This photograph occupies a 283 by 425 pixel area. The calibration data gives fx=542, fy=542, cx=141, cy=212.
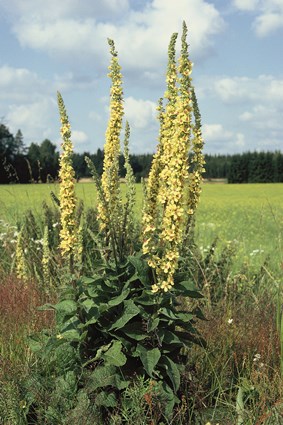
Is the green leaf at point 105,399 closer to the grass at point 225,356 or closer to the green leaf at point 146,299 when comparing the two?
the grass at point 225,356

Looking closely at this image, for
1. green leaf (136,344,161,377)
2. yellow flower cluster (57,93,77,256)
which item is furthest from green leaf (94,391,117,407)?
yellow flower cluster (57,93,77,256)

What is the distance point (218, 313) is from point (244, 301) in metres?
0.52

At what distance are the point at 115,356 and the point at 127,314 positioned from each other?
27 centimetres

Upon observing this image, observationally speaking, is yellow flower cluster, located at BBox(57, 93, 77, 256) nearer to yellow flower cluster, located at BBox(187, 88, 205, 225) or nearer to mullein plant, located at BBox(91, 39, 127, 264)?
mullein plant, located at BBox(91, 39, 127, 264)

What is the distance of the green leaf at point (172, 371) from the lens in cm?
341

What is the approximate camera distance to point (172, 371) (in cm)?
346

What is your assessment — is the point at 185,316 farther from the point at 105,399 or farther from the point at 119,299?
the point at 105,399

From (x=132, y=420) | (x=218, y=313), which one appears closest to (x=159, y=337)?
(x=132, y=420)

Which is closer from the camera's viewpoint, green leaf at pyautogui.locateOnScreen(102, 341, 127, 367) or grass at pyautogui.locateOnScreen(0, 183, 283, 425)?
green leaf at pyautogui.locateOnScreen(102, 341, 127, 367)

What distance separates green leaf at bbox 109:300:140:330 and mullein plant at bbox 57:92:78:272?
0.48 meters

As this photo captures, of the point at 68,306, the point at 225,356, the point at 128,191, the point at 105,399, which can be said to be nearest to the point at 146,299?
the point at 68,306

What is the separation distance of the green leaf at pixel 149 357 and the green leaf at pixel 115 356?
0.11m

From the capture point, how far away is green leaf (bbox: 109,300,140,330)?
3338 mm

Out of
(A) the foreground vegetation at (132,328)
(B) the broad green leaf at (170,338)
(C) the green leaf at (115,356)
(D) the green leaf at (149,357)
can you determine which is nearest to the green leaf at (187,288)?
(A) the foreground vegetation at (132,328)
